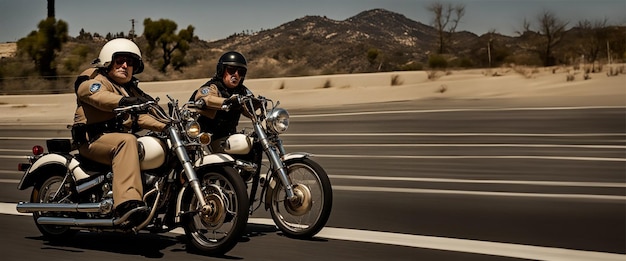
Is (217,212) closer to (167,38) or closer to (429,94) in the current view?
(429,94)

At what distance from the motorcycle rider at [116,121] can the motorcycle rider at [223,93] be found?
82cm

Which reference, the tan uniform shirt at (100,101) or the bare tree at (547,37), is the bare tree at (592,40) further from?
the tan uniform shirt at (100,101)

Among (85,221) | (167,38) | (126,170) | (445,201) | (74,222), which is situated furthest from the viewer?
(167,38)

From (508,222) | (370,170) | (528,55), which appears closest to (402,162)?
(370,170)

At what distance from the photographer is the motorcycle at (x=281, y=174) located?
8484mm

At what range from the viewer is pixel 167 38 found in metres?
79.6

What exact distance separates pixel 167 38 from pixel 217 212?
73.1 meters

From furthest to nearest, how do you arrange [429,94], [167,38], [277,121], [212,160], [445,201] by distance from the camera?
[167,38] < [429,94] < [445,201] < [277,121] < [212,160]

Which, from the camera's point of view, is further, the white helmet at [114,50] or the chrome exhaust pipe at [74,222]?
the white helmet at [114,50]

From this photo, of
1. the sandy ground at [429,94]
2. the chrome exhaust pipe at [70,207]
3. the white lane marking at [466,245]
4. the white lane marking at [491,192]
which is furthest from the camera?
the sandy ground at [429,94]

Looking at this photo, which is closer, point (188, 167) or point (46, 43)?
point (188, 167)

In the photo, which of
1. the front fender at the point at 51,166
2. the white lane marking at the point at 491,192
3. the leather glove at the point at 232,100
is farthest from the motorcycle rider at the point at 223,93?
the white lane marking at the point at 491,192

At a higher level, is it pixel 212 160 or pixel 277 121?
pixel 277 121

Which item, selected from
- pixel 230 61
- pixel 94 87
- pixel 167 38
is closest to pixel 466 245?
pixel 230 61
